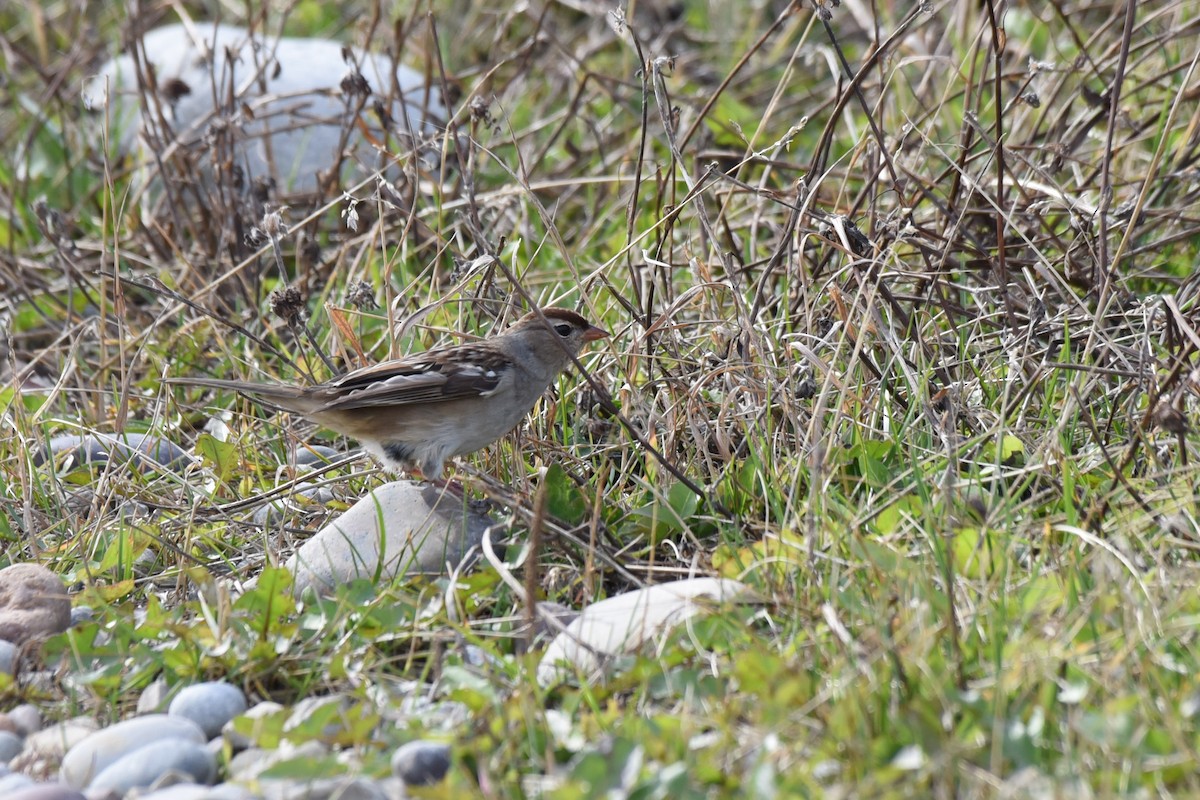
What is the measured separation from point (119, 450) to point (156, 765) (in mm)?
2077

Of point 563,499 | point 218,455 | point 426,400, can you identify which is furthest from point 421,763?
point 218,455

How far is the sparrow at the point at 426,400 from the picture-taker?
432cm

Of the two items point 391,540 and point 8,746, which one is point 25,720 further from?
point 391,540

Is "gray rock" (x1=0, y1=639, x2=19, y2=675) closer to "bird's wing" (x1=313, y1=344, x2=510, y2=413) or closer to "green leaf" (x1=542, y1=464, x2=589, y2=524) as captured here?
"bird's wing" (x1=313, y1=344, x2=510, y2=413)

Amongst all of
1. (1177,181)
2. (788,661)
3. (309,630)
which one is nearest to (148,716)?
(309,630)

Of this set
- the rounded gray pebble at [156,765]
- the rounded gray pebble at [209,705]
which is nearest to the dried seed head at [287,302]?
the rounded gray pebble at [209,705]

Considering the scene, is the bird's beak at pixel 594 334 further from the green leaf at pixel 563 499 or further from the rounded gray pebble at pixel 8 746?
the rounded gray pebble at pixel 8 746

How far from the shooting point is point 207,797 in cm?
271

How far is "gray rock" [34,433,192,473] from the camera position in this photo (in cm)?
464

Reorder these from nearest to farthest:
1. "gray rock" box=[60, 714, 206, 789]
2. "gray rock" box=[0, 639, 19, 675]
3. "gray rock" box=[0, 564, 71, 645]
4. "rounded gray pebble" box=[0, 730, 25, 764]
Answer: "gray rock" box=[60, 714, 206, 789]
"rounded gray pebble" box=[0, 730, 25, 764]
"gray rock" box=[0, 639, 19, 675]
"gray rock" box=[0, 564, 71, 645]

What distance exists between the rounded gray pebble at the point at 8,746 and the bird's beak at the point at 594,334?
2192 millimetres

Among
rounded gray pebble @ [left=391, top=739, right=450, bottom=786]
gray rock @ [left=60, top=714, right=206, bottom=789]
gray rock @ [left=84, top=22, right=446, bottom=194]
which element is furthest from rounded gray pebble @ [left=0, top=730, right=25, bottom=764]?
gray rock @ [left=84, top=22, right=446, bottom=194]

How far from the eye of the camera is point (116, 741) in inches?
118

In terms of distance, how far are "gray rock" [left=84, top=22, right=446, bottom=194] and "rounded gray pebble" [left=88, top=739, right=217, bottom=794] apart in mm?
3682
